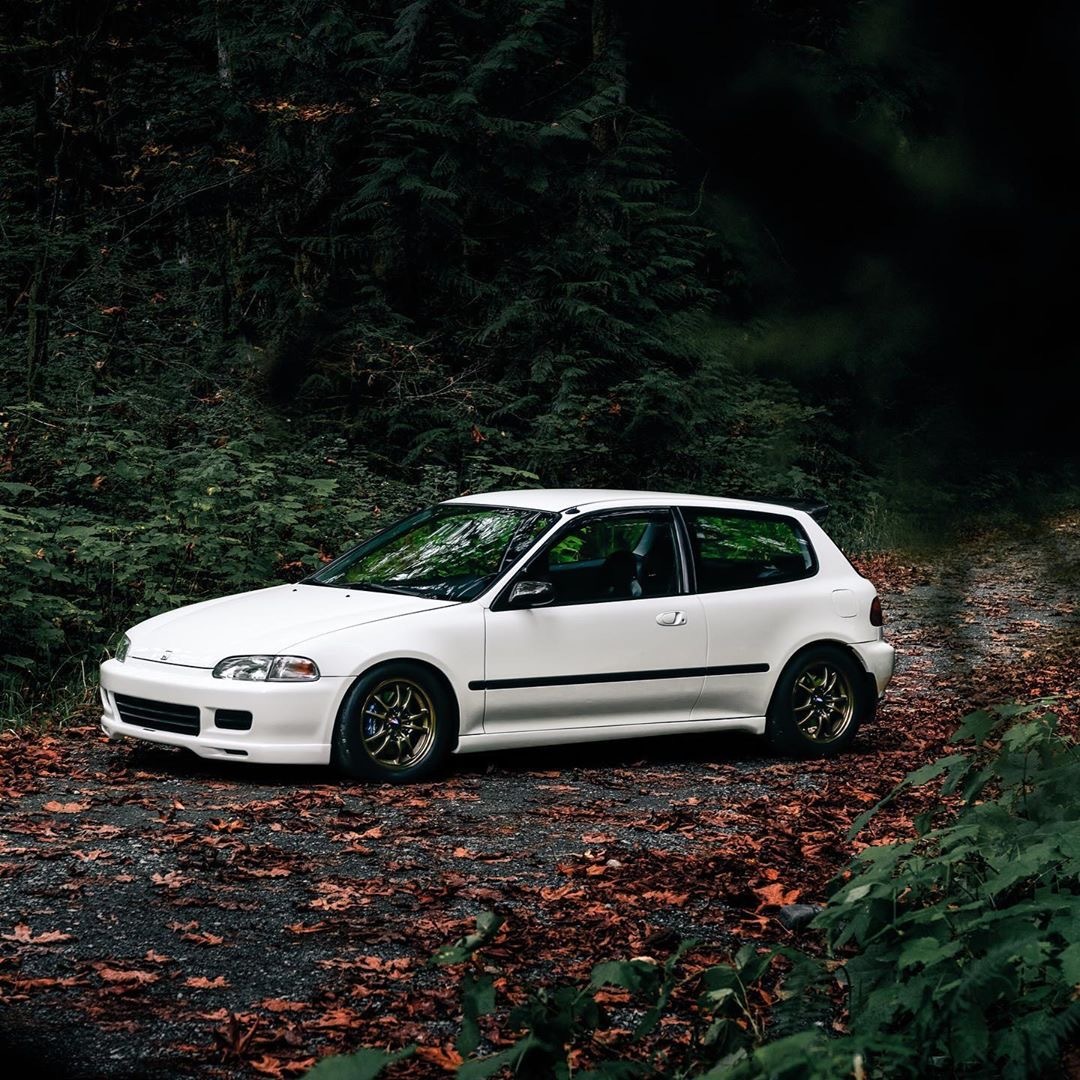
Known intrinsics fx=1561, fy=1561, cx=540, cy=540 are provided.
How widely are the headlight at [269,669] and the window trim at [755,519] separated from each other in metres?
2.40

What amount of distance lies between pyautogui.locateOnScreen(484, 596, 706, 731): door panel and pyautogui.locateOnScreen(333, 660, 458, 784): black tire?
30 cm

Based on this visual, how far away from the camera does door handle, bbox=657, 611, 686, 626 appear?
8812 millimetres

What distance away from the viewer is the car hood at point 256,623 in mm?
7945

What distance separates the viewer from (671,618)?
29.0ft

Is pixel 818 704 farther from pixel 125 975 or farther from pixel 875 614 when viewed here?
pixel 125 975

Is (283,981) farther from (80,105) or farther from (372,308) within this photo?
(80,105)

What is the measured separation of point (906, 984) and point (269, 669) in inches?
175

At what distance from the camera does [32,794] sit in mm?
7633

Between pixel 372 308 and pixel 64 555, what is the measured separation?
5.39 meters

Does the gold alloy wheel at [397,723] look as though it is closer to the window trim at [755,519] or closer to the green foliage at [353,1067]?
the window trim at [755,519]

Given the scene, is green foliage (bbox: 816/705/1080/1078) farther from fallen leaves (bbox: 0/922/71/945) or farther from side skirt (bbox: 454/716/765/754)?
side skirt (bbox: 454/716/765/754)

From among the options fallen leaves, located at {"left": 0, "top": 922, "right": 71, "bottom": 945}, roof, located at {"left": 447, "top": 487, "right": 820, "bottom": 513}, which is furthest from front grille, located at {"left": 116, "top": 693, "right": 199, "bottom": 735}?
fallen leaves, located at {"left": 0, "top": 922, "right": 71, "bottom": 945}

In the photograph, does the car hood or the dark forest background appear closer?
the dark forest background

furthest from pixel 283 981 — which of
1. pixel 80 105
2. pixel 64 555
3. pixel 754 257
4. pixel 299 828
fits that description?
pixel 80 105
